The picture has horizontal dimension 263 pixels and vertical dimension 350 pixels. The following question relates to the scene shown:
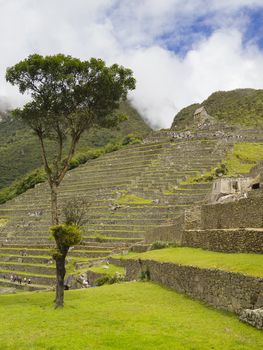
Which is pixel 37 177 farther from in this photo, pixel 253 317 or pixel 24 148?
pixel 253 317

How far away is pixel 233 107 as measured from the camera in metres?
103

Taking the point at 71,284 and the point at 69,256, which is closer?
the point at 71,284

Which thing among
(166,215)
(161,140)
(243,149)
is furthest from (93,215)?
(161,140)

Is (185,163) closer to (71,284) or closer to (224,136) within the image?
(224,136)

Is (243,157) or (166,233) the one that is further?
(243,157)

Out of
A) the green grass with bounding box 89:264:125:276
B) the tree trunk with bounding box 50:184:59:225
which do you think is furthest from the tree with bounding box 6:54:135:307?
the green grass with bounding box 89:264:125:276

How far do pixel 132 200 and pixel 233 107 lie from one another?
65.4m

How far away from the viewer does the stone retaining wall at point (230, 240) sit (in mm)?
12974

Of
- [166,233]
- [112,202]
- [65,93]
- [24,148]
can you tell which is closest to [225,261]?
[65,93]

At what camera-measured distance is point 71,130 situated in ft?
61.2

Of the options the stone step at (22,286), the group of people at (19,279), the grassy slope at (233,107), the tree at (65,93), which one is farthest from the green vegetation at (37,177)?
the tree at (65,93)

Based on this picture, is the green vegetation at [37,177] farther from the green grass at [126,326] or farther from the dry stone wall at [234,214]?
the green grass at [126,326]

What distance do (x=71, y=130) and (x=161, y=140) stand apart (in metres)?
48.9

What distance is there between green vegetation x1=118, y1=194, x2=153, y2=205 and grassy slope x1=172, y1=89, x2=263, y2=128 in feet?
130
